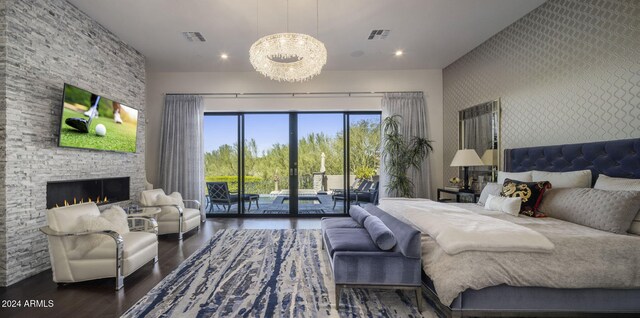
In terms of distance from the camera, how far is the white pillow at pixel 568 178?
9.35ft

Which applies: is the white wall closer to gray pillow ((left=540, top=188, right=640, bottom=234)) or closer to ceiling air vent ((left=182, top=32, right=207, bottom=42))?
ceiling air vent ((left=182, top=32, right=207, bottom=42))

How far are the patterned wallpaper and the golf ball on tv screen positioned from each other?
5961mm

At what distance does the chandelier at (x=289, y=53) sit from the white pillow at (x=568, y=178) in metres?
2.97

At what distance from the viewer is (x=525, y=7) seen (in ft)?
11.5

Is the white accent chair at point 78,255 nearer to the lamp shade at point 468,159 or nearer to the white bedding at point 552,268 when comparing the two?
the white bedding at point 552,268

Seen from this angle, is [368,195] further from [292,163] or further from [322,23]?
[322,23]

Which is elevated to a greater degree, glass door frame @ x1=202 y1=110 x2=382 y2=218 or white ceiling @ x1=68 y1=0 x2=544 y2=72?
white ceiling @ x1=68 y1=0 x2=544 y2=72

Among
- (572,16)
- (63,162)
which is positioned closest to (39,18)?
(63,162)

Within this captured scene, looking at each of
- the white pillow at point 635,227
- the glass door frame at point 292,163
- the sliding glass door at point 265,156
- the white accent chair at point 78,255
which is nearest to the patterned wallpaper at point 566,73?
the white pillow at point 635,227

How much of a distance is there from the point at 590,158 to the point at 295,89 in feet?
15.4

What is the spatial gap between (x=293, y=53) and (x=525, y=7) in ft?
10.2

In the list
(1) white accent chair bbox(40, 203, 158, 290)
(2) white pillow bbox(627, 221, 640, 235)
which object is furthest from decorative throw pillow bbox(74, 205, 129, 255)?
(2) white pillow bbox(627, 221, 640, 235)

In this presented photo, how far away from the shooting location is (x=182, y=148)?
18.5 ft

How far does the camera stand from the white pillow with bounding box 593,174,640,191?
240cm
